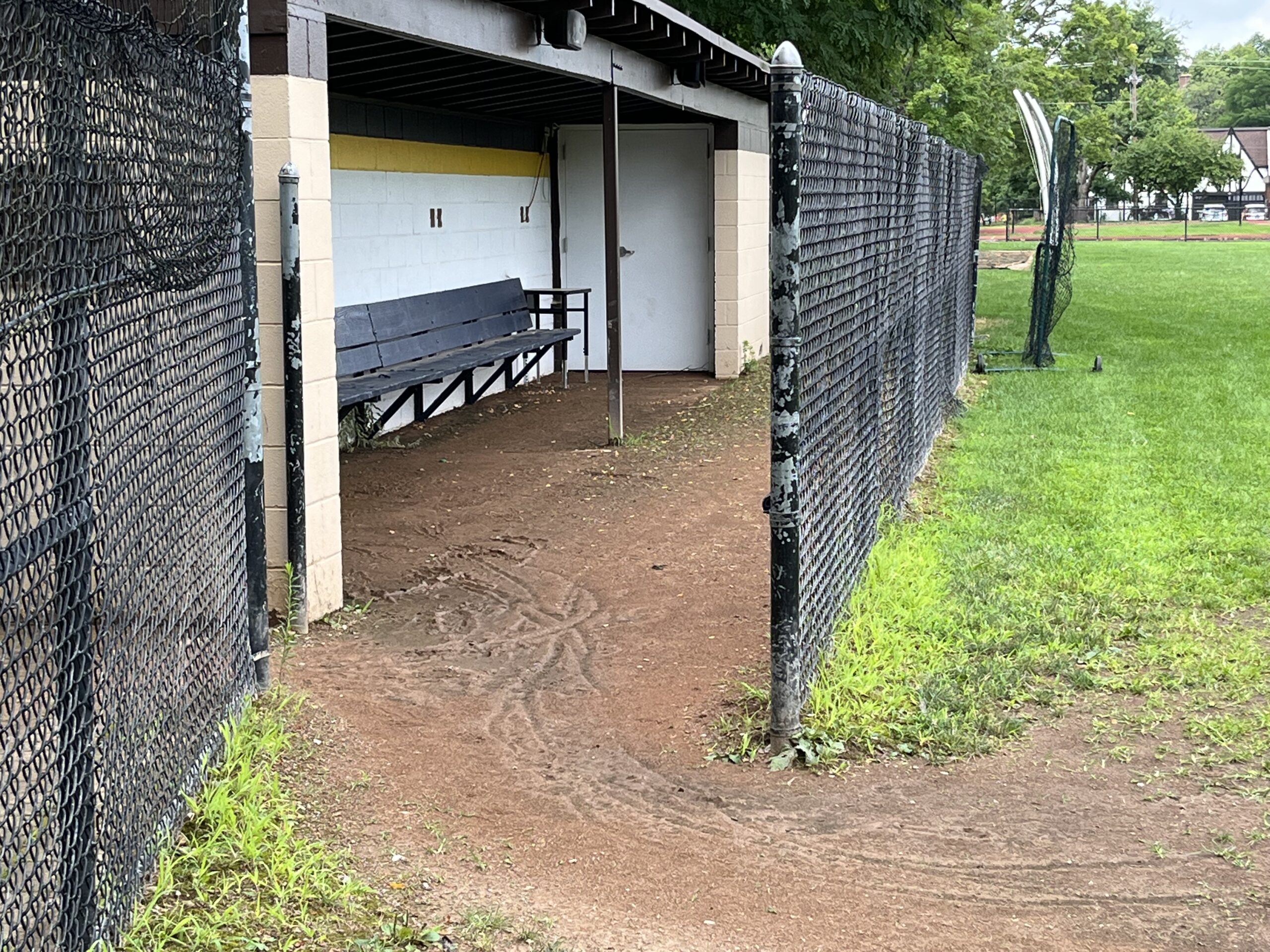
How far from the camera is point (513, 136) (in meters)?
13.4

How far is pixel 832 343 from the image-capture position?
5312 mm

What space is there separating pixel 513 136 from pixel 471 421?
3216mm

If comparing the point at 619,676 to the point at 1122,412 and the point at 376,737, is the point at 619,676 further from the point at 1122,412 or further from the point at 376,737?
the point at 1122,412

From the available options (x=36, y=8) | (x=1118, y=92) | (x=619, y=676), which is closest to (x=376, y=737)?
(x=619, y=676)

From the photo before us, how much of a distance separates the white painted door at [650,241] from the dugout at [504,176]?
19 millimetres

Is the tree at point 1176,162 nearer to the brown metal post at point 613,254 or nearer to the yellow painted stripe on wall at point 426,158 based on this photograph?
the yellow painted stripe on wall at point 426,158

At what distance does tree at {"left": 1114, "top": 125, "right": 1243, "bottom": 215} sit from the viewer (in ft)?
206

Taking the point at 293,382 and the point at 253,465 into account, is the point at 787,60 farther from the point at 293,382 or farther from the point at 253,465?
the point at 293,382

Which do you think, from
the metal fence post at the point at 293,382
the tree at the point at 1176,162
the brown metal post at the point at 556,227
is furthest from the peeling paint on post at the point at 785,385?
the tree at the point at 1176,162

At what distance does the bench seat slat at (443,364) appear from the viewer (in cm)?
872

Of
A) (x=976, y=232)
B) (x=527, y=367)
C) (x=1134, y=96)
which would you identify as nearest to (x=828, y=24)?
(x=976, y=232)

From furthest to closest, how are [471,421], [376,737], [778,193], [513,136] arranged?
[513,136] < [471,421] < [376,737] < [778,193]

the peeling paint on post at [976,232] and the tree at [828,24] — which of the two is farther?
the tree at [828,24]

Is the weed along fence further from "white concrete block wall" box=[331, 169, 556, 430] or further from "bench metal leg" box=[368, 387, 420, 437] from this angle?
"white concrete block wall" box=[331, 169, 556, 430]
